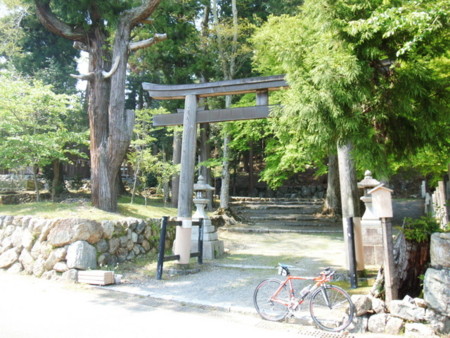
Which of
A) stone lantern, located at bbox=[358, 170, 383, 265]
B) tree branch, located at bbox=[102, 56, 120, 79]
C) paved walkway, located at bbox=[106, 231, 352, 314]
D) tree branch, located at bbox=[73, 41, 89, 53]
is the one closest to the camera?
paved walkway, located at bbox=[106, 231, 352, 314]

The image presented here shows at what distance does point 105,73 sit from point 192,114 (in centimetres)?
378

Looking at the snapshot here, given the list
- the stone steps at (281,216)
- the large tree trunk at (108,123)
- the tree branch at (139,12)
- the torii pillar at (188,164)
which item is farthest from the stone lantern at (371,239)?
the tree branch at (139,12)

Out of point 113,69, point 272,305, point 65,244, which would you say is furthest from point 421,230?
point 113,69

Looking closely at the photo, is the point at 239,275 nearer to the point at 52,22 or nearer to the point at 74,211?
the point at 74,211

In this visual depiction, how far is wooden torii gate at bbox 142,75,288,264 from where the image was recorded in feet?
25.4

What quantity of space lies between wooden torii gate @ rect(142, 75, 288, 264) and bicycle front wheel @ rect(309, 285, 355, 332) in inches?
143

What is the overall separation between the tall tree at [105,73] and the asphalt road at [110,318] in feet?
14.4

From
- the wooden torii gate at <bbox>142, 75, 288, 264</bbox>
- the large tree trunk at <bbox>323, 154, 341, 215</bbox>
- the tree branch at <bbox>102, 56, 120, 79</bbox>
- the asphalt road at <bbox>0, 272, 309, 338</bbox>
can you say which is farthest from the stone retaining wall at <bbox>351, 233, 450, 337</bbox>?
the large tree trunk at <bbox>323, 154, 341, 215</bbox>

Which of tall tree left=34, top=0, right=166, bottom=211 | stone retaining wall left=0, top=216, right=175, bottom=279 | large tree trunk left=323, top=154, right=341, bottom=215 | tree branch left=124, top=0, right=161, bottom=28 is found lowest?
stone retaining wall left=0, top=216, right=175, bottom=279

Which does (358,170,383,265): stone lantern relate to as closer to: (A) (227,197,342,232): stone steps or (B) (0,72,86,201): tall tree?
→ (A) (227,197,342,232): stone steps

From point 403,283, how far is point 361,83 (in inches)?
112

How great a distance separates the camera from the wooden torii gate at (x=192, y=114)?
773cm

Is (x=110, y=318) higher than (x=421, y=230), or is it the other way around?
(x=421, y=230)

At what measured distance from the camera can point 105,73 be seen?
10.5 meters
